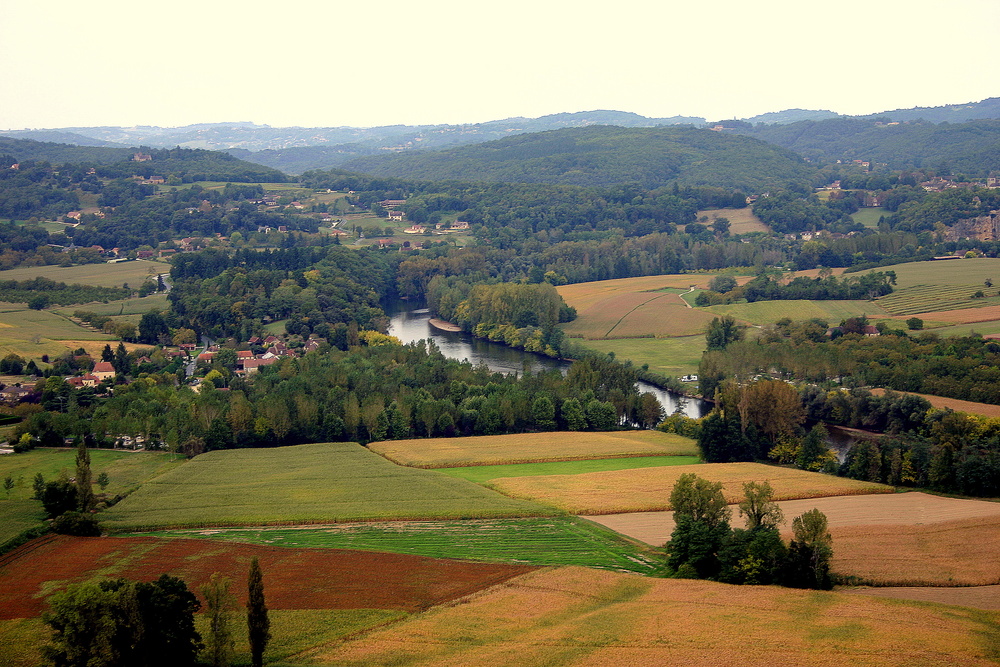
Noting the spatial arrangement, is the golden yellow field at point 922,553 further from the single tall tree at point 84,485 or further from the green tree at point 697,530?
the single tall tree at point 84,485

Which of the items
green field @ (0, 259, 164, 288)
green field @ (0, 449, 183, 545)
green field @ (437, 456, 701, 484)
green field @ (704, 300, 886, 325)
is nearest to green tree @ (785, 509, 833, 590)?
green field @ (437, 456, 701, 484)

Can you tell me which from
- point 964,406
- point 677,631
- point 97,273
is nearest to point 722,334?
point 964,406

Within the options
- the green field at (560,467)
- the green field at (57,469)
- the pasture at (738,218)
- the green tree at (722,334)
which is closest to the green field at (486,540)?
the green field at (57,469)

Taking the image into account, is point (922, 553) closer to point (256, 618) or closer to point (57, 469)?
point (256, 618)

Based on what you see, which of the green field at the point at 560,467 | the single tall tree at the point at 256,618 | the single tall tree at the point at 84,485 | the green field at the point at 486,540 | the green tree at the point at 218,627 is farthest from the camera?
the green field at the point at 560,467

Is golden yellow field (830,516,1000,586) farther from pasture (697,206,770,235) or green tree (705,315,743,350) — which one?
pasture (697,206,770,235)

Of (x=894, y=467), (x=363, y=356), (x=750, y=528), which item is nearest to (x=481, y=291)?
(x=363, y=356)

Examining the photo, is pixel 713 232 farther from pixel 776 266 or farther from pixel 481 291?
pixel 481 291
